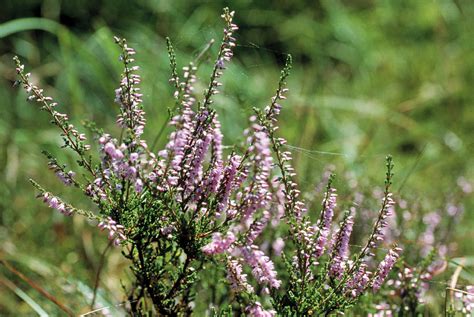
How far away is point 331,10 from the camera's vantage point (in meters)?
6.62

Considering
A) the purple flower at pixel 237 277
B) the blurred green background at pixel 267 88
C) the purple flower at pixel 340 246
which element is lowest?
the purple flower at pixel 237 277

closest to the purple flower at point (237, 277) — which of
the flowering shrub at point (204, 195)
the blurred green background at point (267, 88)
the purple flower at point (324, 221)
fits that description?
the flowering shrub at point (204, 195)

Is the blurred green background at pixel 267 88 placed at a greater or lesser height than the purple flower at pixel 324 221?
greater

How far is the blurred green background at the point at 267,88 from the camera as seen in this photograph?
412 cm

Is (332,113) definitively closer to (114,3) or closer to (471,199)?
(471,199)

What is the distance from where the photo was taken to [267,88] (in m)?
6.05

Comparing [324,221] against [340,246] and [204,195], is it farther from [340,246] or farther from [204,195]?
[204,195]

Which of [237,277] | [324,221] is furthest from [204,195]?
[324,221]

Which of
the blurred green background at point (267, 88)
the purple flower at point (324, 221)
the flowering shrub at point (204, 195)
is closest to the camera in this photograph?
the flowering shrub at point (204, 195)

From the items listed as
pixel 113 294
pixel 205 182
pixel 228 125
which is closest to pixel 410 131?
pixel 228 125

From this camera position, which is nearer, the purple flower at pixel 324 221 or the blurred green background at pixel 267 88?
the purple flower at pixel 324 221

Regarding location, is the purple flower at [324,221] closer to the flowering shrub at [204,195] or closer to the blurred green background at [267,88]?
the flowering shrub at [204,195]

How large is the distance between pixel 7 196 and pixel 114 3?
268cm

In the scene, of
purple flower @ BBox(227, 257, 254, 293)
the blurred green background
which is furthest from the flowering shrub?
the blurred green background
